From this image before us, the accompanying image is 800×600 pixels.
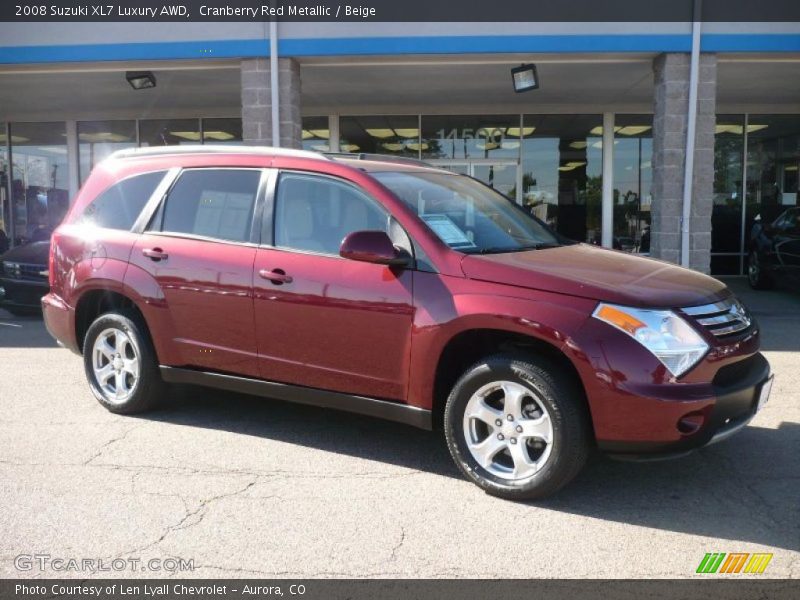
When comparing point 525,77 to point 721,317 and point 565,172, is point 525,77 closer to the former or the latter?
point 565,172

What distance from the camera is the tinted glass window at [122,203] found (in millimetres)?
5176

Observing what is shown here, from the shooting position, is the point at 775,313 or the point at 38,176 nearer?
the point at 775,313

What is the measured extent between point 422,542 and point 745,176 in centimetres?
1375

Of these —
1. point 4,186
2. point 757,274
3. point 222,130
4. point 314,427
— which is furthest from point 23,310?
point 757,274

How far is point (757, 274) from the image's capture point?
40.5ft

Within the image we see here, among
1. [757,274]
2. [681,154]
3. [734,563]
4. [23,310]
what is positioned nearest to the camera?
[734,563]

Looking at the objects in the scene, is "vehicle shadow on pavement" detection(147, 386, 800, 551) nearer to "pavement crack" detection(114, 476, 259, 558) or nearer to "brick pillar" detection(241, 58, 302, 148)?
"pavement crack" detection(114, 476, 259, 558)

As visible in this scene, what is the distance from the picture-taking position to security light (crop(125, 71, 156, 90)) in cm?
1062

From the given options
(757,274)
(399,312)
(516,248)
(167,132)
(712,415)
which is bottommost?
(712,415)

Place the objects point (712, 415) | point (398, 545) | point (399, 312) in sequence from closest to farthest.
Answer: point (398, 545) < point (712, 415) < point (399, 312)

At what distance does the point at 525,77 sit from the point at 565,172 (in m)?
4.98

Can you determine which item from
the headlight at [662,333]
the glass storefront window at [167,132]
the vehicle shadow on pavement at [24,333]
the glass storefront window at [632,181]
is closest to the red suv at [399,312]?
the headlight at [662,333]

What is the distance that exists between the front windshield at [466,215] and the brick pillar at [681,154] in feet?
15.9

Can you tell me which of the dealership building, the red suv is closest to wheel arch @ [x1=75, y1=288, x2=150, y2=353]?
the red suv
